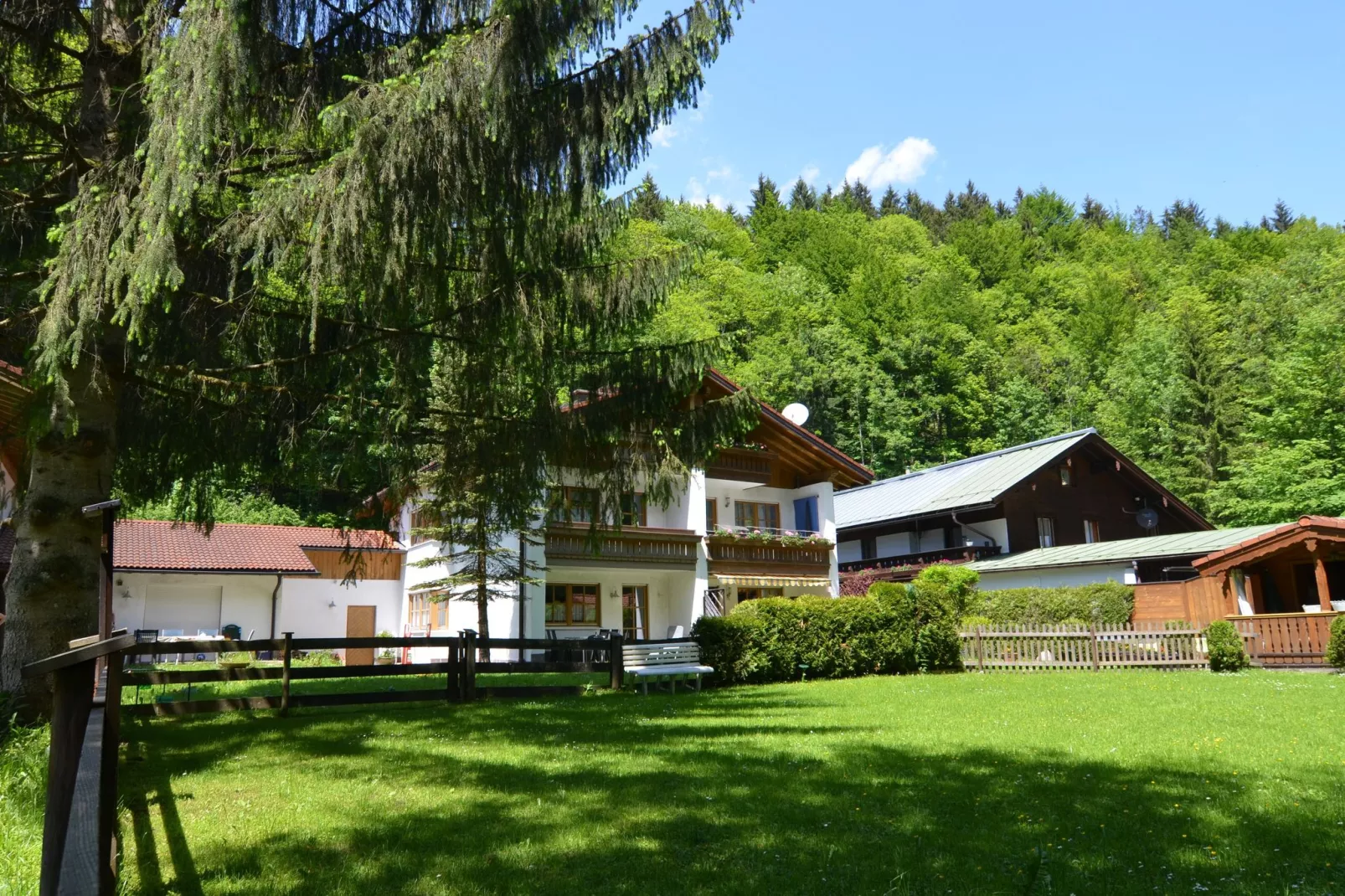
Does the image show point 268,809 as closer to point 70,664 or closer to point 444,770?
point 444,770

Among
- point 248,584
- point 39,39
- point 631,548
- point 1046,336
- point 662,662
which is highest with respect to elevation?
point 1046,336

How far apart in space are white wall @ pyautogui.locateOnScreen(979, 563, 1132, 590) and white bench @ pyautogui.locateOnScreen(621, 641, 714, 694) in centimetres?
1949

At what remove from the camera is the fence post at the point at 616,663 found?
1692 centimetres

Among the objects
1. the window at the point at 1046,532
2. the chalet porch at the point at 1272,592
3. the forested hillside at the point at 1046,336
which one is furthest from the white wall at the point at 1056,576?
the forested hillside at the point at 1046,336

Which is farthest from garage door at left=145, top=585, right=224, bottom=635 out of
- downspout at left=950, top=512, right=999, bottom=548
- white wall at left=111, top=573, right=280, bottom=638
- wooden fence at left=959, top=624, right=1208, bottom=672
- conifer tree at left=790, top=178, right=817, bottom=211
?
conifer tree at left=790, top=178, right=817, bottom=211

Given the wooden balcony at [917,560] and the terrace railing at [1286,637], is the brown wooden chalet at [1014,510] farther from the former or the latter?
the terrace railing at [1286,637]

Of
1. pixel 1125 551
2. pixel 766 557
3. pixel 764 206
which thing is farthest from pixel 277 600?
pixel 764 206

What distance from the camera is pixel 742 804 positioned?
22.9 ft

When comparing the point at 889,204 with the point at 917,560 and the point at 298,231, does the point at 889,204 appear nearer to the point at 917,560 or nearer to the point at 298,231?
the point at 917,560

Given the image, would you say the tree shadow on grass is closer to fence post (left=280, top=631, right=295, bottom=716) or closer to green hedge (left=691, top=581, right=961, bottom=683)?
fence post (left=280, top=631, right=295, bottom=716)

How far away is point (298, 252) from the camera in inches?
330

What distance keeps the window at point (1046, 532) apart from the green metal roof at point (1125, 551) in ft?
5.73

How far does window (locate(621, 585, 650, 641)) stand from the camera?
29938mm

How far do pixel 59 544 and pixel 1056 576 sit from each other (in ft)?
104
